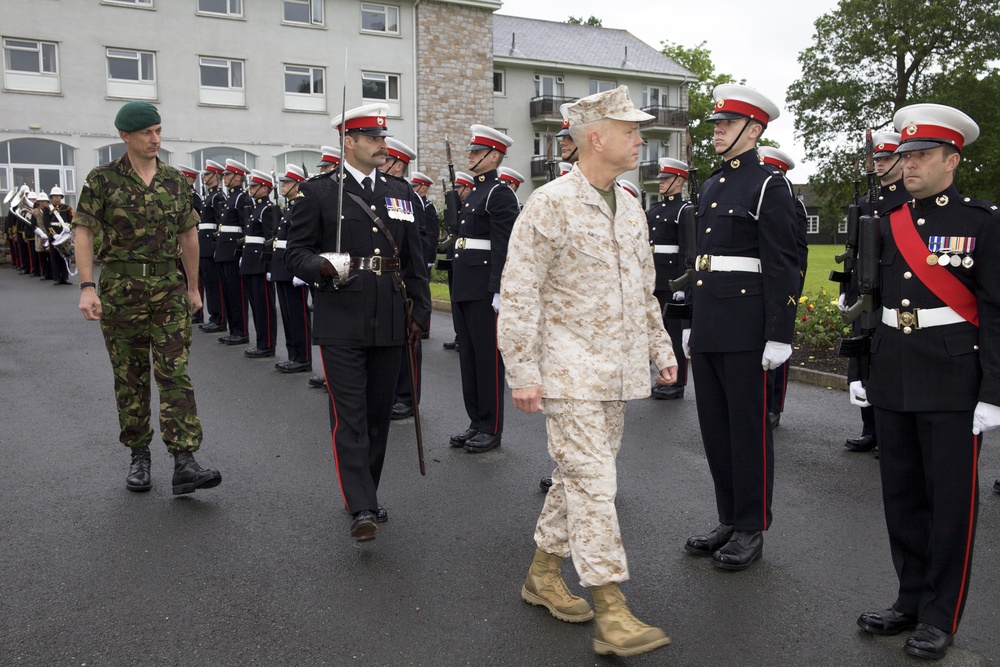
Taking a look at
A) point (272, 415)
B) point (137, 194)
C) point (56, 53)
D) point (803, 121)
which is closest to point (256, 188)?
point (272, 415)

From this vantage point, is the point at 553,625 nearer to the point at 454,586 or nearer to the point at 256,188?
the point at 454,586

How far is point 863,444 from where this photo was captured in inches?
266

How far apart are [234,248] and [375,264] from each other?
798cm

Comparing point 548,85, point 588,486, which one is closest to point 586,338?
point 588,486

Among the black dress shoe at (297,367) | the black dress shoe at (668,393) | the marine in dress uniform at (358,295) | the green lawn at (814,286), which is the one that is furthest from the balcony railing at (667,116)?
the marine in dress uniform at (358,295)

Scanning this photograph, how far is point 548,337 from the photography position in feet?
12.3

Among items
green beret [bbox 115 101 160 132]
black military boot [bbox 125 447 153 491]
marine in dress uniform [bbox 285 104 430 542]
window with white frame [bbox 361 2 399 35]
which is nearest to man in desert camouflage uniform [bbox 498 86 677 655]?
marine in dress uniform [bbox 285 104 430 542]

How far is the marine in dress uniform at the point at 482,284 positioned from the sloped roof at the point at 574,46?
4008 centimetres

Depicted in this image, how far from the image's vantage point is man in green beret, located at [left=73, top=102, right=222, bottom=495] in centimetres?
543

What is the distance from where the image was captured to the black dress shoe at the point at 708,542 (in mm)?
4641

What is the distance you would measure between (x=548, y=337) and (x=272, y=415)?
4839mm

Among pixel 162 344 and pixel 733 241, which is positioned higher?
pixel 733 241

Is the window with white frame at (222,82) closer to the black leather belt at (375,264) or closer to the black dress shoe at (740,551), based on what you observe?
the black leather belt at (375,264)

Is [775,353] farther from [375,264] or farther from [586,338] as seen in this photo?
[375,264]
